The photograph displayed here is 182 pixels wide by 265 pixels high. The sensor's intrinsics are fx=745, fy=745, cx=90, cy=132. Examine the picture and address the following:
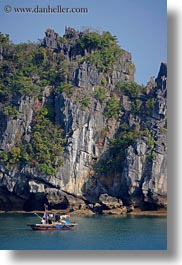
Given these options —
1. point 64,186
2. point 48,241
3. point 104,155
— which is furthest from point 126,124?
point 48,241

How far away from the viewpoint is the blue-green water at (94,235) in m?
14.3

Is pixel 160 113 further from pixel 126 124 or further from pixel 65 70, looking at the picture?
pixel 65 70

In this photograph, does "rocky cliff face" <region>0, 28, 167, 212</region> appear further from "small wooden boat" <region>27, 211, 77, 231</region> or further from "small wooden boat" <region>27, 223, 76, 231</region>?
"small wooden boat" <region>27, 223, 76, 231</region>

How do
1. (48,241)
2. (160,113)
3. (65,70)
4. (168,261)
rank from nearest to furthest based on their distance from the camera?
(168,261) < (48,241) < (160,113) < (65,70)

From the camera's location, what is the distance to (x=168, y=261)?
13.5 meters

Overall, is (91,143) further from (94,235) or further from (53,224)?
(94,235)

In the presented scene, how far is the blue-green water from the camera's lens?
1430 cm

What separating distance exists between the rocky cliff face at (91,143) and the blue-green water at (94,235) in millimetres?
1433

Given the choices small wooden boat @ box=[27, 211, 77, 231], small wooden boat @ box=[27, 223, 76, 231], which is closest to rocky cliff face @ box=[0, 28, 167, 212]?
small wooden boat @ box=[27, 211, 77, 231]

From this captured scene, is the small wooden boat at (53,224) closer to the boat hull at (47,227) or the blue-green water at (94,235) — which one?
the boat hull at (47,227)

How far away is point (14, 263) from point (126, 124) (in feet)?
24.3

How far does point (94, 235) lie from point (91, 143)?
4918 millimetres

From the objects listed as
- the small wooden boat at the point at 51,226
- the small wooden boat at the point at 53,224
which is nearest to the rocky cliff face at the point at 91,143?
the small wooden boat at the point at 53,224

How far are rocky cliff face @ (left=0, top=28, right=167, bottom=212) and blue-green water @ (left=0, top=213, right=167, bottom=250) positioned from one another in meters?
1.43
